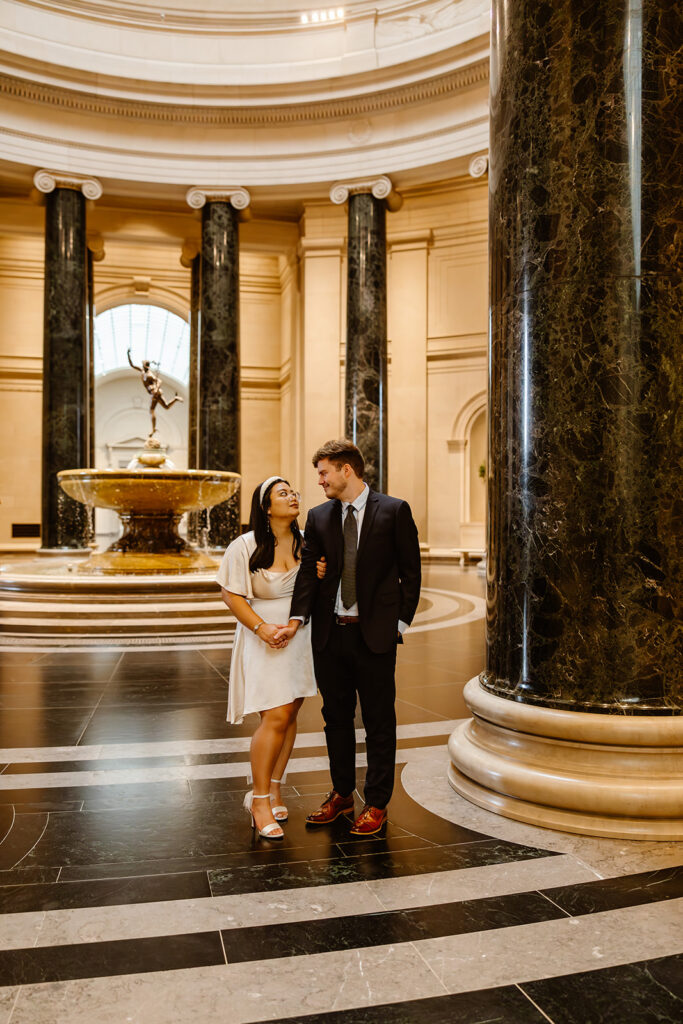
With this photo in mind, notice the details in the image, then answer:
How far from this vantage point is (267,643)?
Result: 11.6 ft

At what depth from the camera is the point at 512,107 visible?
3.85 metres

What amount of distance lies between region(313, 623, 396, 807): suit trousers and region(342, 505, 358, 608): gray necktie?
0.12m

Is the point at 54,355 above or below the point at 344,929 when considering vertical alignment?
above

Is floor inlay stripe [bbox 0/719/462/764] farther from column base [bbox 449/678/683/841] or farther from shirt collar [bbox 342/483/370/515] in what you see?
shirt collar [bbox 342/483/370/515]

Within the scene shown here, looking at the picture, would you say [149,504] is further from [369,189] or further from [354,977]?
[354,977]

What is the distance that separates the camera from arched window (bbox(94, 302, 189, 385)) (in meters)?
36.2

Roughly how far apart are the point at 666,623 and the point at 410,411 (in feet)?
56.8

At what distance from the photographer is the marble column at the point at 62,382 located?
16094 millimetres

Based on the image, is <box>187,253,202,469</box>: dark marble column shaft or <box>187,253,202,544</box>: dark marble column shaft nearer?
<box>187,253,202,544</box>: dark marble column shaft

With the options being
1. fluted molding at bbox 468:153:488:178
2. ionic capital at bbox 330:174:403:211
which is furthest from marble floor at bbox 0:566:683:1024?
ionic capital at bbox 330:174:403:211

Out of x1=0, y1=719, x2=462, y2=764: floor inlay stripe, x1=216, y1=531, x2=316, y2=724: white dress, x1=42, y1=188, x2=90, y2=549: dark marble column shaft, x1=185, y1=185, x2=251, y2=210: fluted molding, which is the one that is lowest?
x1=0, y1=719, x2=462, y2=764: floor inlay stripe

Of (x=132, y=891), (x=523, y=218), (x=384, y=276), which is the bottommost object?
(x=132, y=891)

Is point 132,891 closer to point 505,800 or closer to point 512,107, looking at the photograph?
point 505,800

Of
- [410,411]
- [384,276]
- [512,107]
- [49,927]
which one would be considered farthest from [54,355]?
[49,927]
